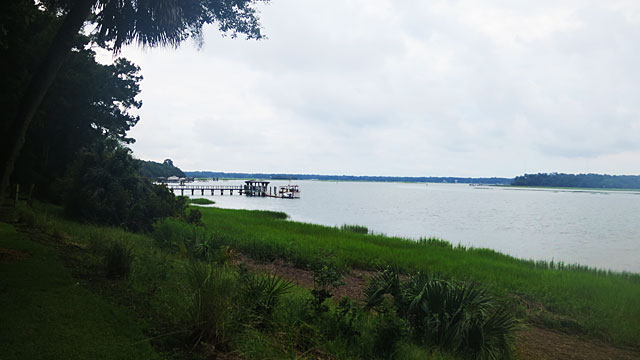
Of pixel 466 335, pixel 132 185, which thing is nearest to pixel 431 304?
pixel 466 335

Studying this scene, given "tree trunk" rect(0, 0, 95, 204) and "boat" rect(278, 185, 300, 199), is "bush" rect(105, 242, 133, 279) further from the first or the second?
"boat" rect(278, 185, 300, 199)

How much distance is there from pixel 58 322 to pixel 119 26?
7.80 m

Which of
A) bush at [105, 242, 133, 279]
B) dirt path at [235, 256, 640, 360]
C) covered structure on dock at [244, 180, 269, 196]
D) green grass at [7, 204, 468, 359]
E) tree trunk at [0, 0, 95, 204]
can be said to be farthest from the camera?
covered structure on dock at [244, 180, 269, 196]

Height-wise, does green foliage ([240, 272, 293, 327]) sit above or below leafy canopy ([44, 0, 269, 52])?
below

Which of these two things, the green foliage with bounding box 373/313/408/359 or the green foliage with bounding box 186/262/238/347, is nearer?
the green foliage with bounding box 186/262/238/347

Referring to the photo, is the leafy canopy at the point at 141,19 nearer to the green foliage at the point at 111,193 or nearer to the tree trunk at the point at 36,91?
the tree trunk at the point at 36,91

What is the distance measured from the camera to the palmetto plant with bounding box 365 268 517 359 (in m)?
6.26

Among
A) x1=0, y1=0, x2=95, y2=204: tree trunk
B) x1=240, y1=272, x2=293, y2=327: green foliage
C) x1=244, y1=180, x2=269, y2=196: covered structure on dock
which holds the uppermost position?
x1=0, y1=0, x2=95, y2=204: tree trunk

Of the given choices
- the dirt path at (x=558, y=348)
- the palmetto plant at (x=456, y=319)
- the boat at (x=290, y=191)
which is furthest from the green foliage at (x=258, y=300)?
the boat at (x=290, y=191)

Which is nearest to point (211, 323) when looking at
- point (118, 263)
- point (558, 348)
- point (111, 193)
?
point (118, 263)

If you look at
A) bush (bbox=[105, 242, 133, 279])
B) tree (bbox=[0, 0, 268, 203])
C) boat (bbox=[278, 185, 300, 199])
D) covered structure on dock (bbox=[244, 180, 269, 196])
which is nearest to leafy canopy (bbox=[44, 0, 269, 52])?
tree (bbox=[0, 0, 268, 203])

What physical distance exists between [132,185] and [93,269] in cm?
1255

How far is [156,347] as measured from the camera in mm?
4680

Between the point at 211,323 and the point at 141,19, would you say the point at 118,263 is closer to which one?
the point at 211,323
